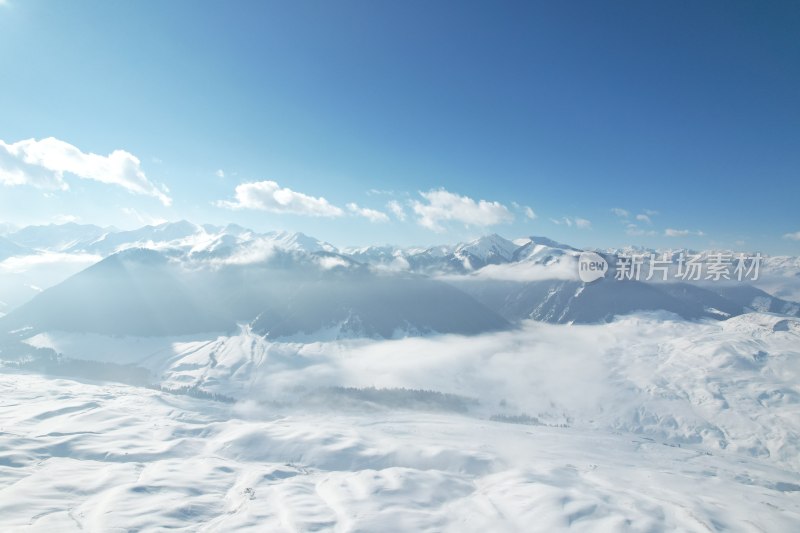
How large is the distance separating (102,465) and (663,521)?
18195 cm

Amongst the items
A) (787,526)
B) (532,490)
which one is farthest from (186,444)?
(787,526)

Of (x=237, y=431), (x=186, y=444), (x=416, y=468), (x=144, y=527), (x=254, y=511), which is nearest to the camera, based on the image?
(x=144, y=527)

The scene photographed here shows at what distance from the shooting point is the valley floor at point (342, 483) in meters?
116

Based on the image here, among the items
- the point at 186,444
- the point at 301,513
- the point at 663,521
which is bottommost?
the point at 186,444

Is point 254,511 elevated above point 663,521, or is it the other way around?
point 663,521

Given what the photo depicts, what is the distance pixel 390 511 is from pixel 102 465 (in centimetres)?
10554

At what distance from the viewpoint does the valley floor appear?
115625 millimetres

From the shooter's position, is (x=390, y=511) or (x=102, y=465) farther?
(x=102, y=465)

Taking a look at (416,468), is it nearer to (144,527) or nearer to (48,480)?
(144,527)

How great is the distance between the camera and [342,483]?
468ft

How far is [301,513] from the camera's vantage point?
4683 inches

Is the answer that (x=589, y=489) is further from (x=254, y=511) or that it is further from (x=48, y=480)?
(x=48, y=480)

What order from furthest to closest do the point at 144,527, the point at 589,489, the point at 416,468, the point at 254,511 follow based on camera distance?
the point at 416,468
the point at 589,489
the point at 254,511
the point at 144,527

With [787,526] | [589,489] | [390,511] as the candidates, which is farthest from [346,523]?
[787,526]
